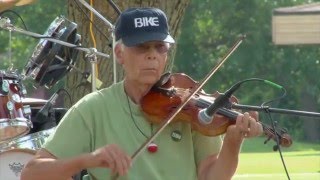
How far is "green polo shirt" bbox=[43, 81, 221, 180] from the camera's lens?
15.0 ft

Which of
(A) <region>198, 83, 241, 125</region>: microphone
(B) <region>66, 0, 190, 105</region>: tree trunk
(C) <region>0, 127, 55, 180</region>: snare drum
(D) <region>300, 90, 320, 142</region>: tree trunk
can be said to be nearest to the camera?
(A) <region>198, 83, 241, 125</region>: microphone

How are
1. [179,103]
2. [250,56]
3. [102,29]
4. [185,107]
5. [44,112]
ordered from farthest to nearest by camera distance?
[250,56] → [102,29] → [44,112] → [179,103] → [185,107]

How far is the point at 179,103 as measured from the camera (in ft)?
15.9

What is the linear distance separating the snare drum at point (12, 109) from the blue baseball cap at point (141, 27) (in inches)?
93.7

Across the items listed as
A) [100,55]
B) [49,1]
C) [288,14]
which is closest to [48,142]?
[100,55]

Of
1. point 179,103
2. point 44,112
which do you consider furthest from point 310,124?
point 179,103

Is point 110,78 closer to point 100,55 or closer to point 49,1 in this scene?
point 100,55

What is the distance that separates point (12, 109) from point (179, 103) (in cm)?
246

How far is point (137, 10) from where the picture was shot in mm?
4730

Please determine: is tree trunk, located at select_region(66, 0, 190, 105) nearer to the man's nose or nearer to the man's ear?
the man's ear

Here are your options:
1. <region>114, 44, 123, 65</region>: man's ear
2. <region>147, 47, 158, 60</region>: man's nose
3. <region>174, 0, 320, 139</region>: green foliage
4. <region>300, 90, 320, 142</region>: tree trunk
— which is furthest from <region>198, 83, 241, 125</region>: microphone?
<region>300, 90, 320, 142</region>: tree trunk

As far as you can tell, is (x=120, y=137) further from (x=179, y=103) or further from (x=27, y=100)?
(x=27, y=100)

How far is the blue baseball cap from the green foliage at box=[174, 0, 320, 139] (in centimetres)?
3344

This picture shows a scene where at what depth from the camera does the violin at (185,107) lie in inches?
182
